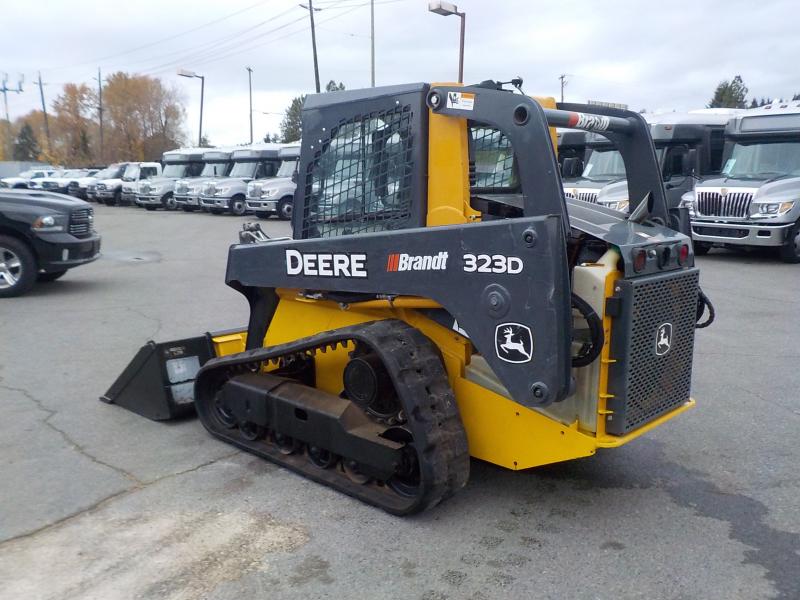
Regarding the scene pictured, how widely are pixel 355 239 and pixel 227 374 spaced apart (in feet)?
5.17

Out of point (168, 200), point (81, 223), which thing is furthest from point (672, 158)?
point (168, 200)

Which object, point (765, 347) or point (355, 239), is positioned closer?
point (355, 239)

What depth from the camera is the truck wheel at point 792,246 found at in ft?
42.2

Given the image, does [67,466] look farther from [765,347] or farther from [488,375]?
[765,347]

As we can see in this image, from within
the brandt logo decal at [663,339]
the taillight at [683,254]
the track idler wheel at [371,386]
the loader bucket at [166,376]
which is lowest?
the loader bucket at [166,376]

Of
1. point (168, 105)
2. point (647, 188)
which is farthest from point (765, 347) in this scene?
point (168, 105)

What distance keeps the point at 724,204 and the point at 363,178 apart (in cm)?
1106

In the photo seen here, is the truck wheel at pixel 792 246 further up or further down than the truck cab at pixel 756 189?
further down

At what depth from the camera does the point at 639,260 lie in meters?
3.52

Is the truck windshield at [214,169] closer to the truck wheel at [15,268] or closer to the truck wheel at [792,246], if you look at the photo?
the truck wheel at [15,268]

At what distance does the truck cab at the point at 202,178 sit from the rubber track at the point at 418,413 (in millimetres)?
23467

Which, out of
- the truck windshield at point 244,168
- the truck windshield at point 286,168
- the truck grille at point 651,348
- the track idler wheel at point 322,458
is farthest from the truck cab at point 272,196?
the truck grille at point 651,348

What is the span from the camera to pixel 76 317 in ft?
28.1

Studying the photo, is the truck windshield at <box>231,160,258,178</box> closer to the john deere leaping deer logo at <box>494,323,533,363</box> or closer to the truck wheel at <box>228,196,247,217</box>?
the truck wheel at <box>228,196,247,217</box>
